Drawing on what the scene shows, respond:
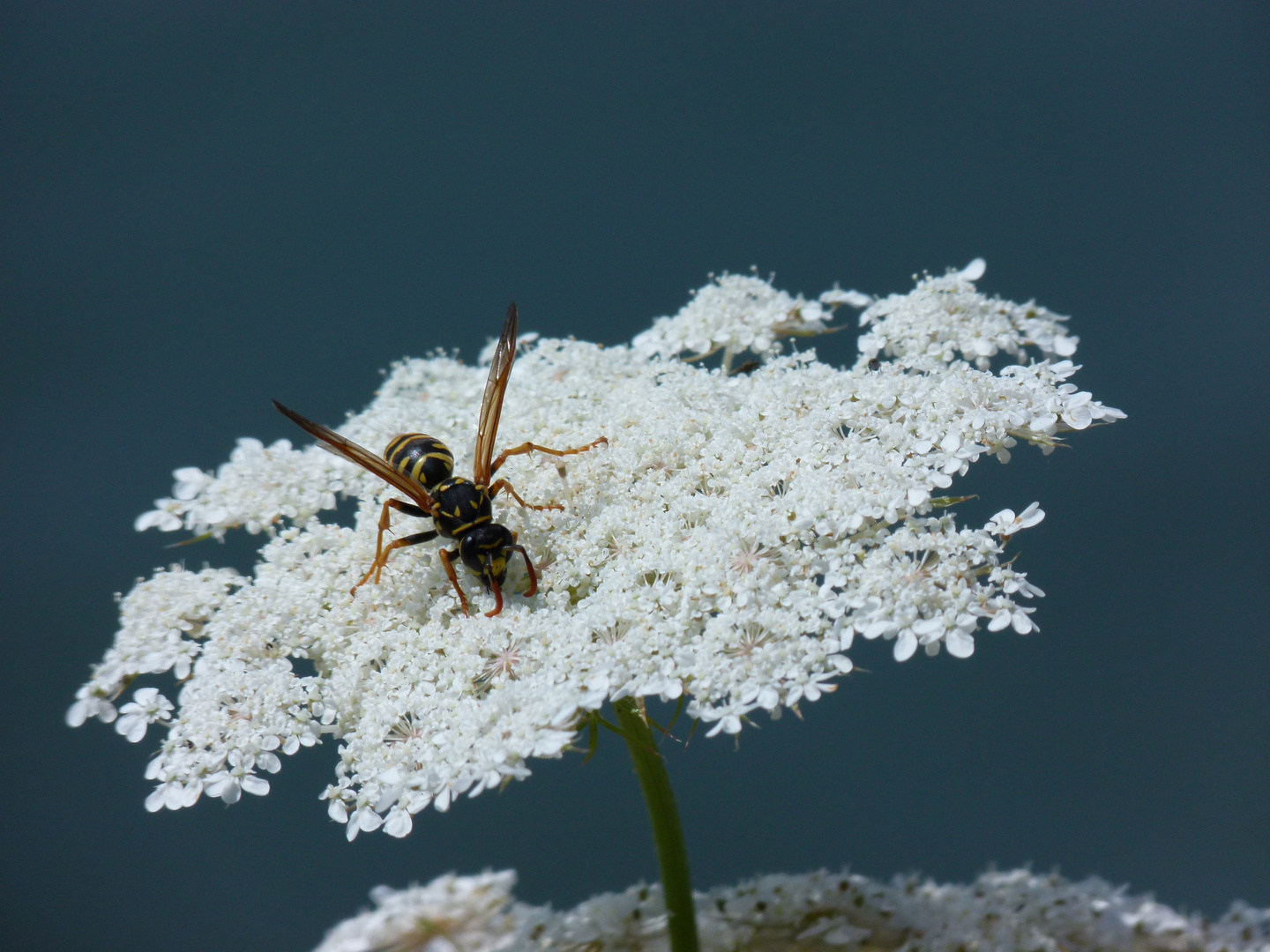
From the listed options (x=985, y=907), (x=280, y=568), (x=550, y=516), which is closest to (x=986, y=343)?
(x=550, y=516)

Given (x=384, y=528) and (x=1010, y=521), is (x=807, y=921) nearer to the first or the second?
(x=1010, y=521)

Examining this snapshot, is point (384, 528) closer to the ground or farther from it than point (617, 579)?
farther from it

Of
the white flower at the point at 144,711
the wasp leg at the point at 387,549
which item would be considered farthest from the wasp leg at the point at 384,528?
the white flower at the point at 144,711

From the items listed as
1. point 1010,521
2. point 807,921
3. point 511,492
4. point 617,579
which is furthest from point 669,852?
point 1010,521

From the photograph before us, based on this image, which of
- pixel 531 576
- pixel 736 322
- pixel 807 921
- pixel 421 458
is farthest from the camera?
pixel 736 322

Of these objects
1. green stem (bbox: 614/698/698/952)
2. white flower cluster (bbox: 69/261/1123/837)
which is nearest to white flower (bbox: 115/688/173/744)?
white flower cluster (bbox: 69/261/1123/837)
